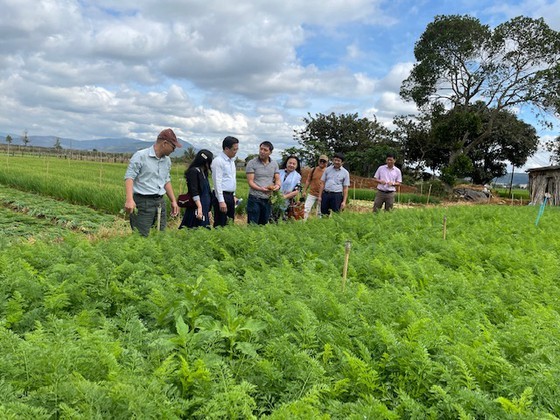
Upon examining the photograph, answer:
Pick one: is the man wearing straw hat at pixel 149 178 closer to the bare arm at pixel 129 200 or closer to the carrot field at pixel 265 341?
the bare arm at pixel 129 200

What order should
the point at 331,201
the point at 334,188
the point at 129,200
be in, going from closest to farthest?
the point at 129,200 < the point at 334,188 < the point at 331,201

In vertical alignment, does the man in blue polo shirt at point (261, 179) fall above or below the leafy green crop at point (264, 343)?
above

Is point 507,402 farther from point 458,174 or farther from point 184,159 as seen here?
point 184,159

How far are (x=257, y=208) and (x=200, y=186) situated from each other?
148cm

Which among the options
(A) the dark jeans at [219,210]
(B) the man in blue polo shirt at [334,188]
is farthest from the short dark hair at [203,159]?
(B) the man in blue polo shirt at [334,188]

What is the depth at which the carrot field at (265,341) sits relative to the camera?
1.89 metres

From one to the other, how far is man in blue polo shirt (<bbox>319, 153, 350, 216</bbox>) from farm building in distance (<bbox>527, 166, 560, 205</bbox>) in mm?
26336

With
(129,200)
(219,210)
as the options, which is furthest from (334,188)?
(129,200)

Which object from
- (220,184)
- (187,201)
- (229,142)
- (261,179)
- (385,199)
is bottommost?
(187,201)

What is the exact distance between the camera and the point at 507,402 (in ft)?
6.13

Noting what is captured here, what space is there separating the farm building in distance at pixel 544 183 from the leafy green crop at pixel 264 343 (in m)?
29.9

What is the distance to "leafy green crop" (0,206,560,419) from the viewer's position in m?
1.89

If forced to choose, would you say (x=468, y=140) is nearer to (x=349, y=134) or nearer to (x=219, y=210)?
(x=349, y=134)

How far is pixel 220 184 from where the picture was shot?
22.1 feet
